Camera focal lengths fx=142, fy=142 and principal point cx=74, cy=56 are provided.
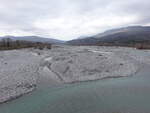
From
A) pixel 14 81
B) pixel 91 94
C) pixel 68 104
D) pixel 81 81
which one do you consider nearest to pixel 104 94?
pixel 91 94

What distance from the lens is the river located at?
28.2 feet

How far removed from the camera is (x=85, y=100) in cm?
985

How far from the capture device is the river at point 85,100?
28.2ft

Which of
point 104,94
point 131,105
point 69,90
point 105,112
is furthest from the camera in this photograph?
point 69,90

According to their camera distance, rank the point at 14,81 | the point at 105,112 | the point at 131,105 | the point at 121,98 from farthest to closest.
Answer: the point at 14,81, the point at 121,98, the point at 131,105, the point at 105,112

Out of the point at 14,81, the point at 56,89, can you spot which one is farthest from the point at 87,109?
the point at 14,81

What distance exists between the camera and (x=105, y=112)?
812cm

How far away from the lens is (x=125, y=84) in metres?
13.1

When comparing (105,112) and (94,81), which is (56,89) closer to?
(94,81)

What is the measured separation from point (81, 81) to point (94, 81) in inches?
51.6

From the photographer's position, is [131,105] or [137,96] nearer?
Answer: [131,105]

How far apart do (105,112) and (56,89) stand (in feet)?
17.1

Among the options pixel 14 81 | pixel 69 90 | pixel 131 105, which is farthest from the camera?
pixel 14 81

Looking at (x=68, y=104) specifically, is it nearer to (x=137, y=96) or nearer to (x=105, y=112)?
(x=105, y=112)
